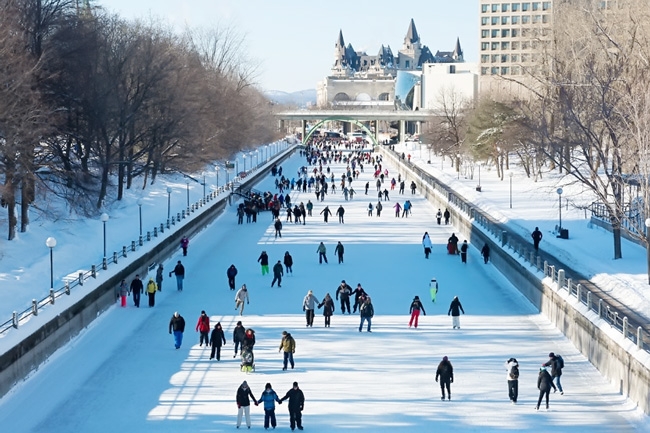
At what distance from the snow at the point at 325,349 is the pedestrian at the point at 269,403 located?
11.2 inches

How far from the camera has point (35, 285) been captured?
25750 mm

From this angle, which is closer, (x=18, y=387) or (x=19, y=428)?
(x=19, y=428)

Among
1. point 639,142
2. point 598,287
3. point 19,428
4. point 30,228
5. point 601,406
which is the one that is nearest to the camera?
point 19,428

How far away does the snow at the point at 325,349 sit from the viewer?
56.0ft

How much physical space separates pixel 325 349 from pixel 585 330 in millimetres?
5327

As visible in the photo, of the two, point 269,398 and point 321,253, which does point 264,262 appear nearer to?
point 321,253

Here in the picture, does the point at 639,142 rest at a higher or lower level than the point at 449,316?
higher

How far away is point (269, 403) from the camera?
1598 cm

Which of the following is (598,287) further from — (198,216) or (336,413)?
(198,216)

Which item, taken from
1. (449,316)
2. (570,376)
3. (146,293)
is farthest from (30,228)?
(570,376)

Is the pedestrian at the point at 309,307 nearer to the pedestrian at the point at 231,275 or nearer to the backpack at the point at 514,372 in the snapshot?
the pedestrian at the point at 231,275

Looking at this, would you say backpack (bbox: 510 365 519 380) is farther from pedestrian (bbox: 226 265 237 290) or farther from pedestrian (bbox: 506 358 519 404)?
pedestrian (bbox: 226 265 237 290)

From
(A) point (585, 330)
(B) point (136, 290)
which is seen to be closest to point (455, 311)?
(A) point (585, 330)

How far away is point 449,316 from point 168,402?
31.6ft
